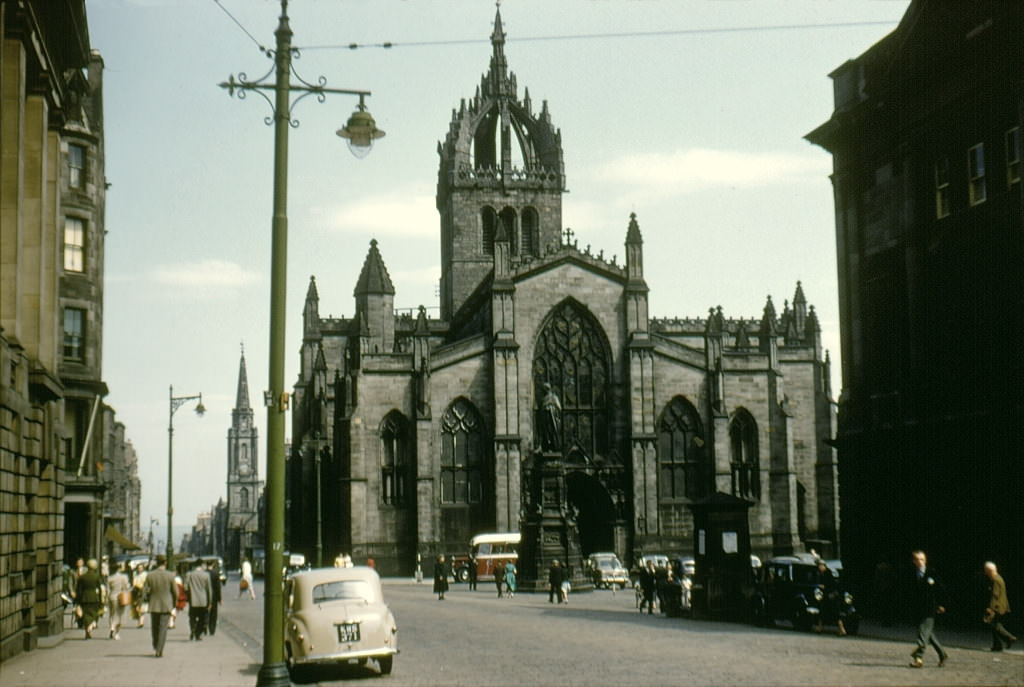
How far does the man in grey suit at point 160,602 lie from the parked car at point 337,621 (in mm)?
3368

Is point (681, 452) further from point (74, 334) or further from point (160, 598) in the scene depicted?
point (160, 598)

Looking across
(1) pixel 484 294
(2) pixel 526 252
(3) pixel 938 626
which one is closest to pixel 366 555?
(1) pixel 484 294

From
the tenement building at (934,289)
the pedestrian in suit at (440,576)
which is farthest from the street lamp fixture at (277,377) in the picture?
the pedestrian in suit at (440,576)

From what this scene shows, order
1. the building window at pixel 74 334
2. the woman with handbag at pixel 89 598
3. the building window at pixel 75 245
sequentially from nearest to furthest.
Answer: the woman with handbag at pixel 89 598, the building window at pixel 75 245, the building window at pixel 74 334

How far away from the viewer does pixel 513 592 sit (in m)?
42.3

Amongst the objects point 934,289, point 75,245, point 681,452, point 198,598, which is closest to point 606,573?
point 681,452

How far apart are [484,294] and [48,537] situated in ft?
140

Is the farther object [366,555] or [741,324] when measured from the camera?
[741,324]

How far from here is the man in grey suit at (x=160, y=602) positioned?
801 inches

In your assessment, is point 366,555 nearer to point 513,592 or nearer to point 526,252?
point 513,592

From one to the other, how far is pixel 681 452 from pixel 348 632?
4616 centimetres

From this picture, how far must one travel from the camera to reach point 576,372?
6156 centimetres

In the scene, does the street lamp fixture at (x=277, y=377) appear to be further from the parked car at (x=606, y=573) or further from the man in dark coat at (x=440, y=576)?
the parked car at (x=606, y=573)

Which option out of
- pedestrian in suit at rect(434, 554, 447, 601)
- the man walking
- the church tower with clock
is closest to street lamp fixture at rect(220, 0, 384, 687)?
the man walking
